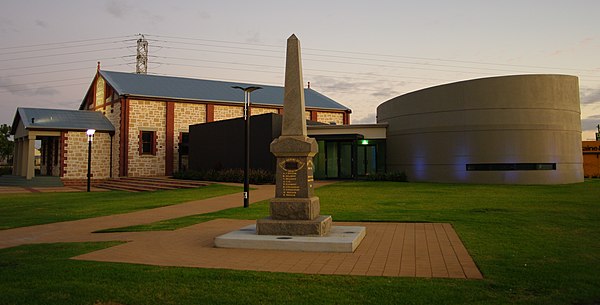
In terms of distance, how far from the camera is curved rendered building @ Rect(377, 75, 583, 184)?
86.3 ft

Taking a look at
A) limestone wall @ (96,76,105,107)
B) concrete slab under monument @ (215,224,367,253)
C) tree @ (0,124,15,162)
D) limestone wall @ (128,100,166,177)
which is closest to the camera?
concrete slab under monument @ (215,224,367,253)

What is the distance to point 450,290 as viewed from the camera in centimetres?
539

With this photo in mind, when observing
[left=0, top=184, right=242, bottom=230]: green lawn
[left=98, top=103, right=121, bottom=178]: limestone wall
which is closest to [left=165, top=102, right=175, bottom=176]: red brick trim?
[left=98, top=103, right=121, bottom=178]: limestone wall

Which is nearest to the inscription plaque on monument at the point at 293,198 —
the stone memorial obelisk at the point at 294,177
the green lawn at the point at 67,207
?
the stone memorial obelisk at the point at 294,177

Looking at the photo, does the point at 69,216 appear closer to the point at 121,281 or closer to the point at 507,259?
the point at 121,281

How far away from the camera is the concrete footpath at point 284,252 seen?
670 cm

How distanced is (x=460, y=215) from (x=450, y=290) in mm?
8037

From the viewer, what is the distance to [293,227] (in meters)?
8.88

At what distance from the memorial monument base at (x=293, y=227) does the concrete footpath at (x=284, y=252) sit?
81 centimetres

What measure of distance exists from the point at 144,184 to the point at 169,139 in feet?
25.6

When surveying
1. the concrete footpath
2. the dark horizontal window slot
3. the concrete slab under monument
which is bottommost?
the concrete footpath

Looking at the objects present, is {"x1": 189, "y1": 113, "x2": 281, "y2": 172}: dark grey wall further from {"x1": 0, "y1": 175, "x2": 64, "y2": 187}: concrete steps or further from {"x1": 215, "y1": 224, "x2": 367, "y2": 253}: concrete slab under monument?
{"x1": 215, "y1": 224, "x2": 367, "y2": 253}: concrete slab under monument

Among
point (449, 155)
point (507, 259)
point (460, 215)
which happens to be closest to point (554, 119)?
point (449, 155)

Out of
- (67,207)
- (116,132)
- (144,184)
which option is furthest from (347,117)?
(67,207)
